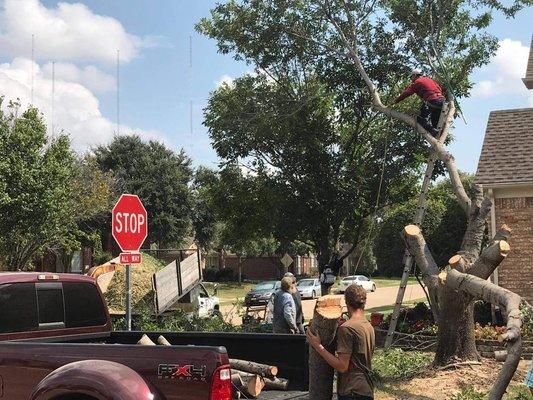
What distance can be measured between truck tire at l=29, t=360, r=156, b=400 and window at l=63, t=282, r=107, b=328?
1.57m

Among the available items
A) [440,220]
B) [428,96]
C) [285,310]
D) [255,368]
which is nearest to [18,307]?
[255,368]

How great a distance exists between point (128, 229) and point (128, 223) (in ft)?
0.25

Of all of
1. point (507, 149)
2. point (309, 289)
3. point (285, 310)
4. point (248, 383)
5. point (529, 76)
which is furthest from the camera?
point (309, 289)

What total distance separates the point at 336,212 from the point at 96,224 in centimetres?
1716

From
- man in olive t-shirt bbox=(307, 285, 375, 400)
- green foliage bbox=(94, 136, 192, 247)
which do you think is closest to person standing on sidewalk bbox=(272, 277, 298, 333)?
man in olive t-shirt bbox=(307, 285, 375, 400)

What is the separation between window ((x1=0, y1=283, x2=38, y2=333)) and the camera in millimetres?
5211

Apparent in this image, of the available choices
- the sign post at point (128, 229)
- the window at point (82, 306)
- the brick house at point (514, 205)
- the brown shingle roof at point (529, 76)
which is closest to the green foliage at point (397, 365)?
the sign post at point (128, 229)

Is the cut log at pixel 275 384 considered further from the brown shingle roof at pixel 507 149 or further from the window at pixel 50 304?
the brown shingle roof at pixel 507 149

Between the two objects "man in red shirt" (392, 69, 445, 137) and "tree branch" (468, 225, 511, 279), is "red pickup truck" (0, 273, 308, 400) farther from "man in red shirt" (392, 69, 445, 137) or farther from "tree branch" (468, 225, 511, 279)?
"man in red shirt" (392, 69, 445, 137)

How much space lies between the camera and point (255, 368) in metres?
5.01

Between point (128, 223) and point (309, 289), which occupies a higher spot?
point (128, 223)

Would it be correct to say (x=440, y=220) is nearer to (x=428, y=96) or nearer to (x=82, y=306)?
(x=428, y=96)

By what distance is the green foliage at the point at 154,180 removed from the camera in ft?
139

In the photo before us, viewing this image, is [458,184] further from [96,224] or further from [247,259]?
[247,259]
